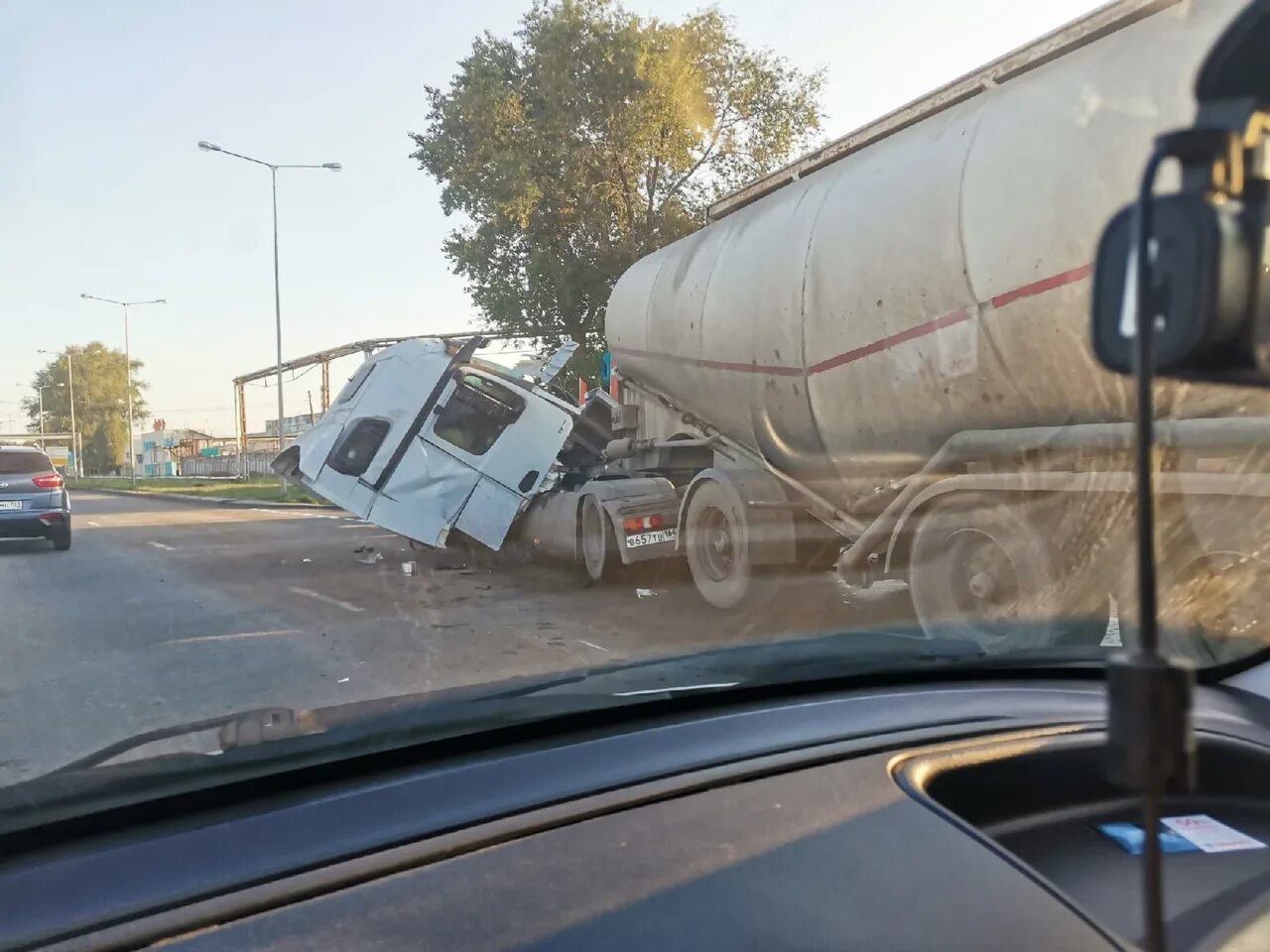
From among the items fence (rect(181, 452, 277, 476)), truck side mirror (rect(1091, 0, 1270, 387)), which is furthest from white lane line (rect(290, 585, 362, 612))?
fence (rect(181, 452, 277, 476))

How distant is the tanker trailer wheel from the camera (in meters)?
4.75

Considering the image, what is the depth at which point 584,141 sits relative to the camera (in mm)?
13719

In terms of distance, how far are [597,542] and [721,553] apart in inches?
66.2

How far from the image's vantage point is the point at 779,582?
848 centimetres

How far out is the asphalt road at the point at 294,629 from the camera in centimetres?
573

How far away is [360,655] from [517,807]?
A: 5.23m

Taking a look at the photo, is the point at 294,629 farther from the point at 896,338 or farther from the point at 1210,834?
the point at 1210,834

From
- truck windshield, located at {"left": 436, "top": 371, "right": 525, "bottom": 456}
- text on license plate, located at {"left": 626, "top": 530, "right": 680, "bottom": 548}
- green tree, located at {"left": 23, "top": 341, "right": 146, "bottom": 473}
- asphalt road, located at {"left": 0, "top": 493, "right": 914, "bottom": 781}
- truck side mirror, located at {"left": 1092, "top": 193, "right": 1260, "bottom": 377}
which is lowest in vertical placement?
asphalt road, located at {"left": 0, "top": 493, "right": 914, "bottom": 781}

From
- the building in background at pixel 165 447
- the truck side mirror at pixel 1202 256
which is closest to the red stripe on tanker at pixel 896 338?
the truck side mirror at pixel 1202 256

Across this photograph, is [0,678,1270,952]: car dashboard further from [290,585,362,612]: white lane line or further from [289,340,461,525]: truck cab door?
[289,340,461,525]: truck cab door

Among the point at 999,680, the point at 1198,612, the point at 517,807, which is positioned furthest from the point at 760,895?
the point at 1198,612

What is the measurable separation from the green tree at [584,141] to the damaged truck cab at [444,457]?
2.17 m

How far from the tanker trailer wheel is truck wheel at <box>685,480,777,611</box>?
→ 221 centimetres

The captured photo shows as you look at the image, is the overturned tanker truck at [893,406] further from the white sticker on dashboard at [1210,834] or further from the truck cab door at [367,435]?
the white sticker on dashboard at [1210,834]
